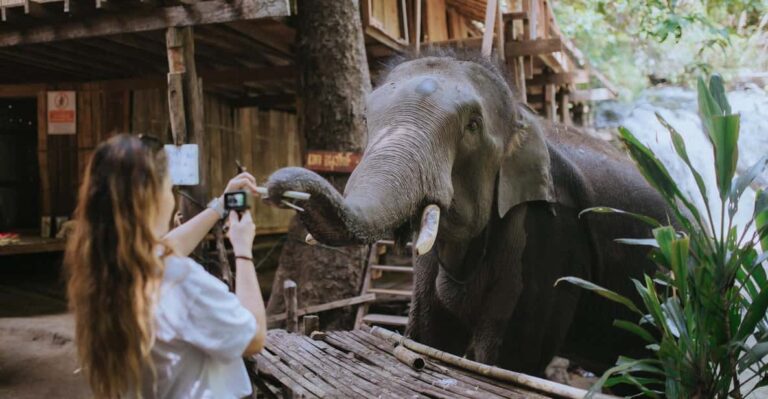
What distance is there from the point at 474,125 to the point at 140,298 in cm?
216

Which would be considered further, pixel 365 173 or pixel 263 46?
pixel 263 46

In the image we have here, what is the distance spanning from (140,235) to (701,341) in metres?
1.99

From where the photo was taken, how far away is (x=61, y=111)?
30.3 feet

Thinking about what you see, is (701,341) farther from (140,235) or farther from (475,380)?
(140,235)

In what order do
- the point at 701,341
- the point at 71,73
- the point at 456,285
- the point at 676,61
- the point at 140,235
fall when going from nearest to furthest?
the point at 140,235, the point at 701,341, the point at 456,285, the point at 71,73, the point at 676,61

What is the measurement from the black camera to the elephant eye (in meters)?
1.72

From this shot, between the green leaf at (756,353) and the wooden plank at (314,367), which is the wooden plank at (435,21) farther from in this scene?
the green leaf at (756,353)

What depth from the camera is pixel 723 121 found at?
252 centimetres

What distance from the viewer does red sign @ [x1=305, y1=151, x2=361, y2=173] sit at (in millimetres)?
6207

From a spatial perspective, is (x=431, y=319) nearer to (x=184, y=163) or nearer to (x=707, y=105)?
(x=707, y=105)

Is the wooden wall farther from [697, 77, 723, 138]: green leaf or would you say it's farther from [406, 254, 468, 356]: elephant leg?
[697, 77, 723, 138]: green leaf

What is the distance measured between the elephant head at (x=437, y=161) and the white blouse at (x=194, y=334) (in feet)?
2.50

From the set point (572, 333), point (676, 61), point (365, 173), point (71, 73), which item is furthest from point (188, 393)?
point (676, 61)

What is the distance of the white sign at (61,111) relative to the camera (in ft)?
30.2
